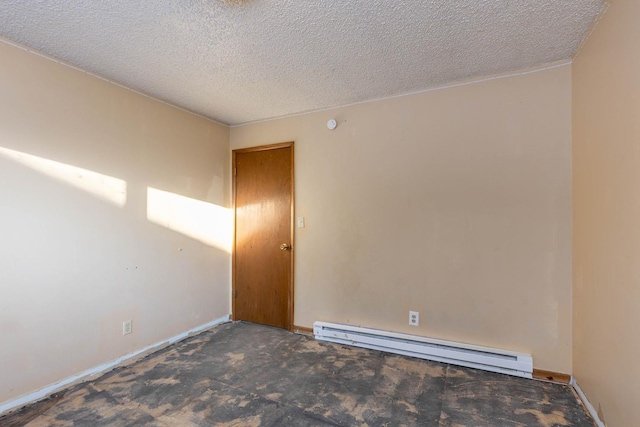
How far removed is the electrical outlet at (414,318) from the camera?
272 centimetres

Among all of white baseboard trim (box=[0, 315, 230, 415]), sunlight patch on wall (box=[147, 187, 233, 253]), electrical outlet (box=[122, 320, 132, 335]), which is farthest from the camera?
sunlight patch on wall (box=[147, 187, 233, 253])

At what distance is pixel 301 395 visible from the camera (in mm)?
2115

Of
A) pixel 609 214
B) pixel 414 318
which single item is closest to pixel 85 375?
pixel 414 318

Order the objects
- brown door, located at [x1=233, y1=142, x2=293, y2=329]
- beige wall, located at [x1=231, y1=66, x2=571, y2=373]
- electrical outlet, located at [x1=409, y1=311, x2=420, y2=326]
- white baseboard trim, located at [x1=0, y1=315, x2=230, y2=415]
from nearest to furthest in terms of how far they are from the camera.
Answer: white baseboard trim, located at [x1=0, y1=315, x2=230, y2=415]
beige wall, located at [x1=231, y1=66, x2=571, y2=373]
electrical outlet, located at [x1=409, y1=311, x2=420, y2=326]
brown door, located at [x1=233, y1=142, x2=293, y2=329]

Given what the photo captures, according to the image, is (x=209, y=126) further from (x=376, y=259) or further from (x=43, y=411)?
(x=43, y=411)

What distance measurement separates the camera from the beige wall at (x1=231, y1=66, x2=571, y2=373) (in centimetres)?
229

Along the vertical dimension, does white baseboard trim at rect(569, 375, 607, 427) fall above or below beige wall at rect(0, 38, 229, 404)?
below

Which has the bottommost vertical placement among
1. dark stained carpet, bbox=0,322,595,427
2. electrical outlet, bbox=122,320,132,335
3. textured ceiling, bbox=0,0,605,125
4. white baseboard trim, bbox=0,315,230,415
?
dark stained carpet, bbox=0,322,595,427

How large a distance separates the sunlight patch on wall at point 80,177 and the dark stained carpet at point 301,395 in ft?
4.78

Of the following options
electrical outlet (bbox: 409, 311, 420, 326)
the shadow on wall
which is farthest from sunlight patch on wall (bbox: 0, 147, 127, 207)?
electrical outlet (bbox: 409, 311, 420, 326)

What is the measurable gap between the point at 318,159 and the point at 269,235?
1.05 m

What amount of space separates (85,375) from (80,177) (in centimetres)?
153

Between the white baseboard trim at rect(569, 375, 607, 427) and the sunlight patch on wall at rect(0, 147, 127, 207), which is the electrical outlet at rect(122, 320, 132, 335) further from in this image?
the white baseboard trim at rect(569, 375, 607, 427)

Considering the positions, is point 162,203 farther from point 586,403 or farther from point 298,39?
point 586,403
